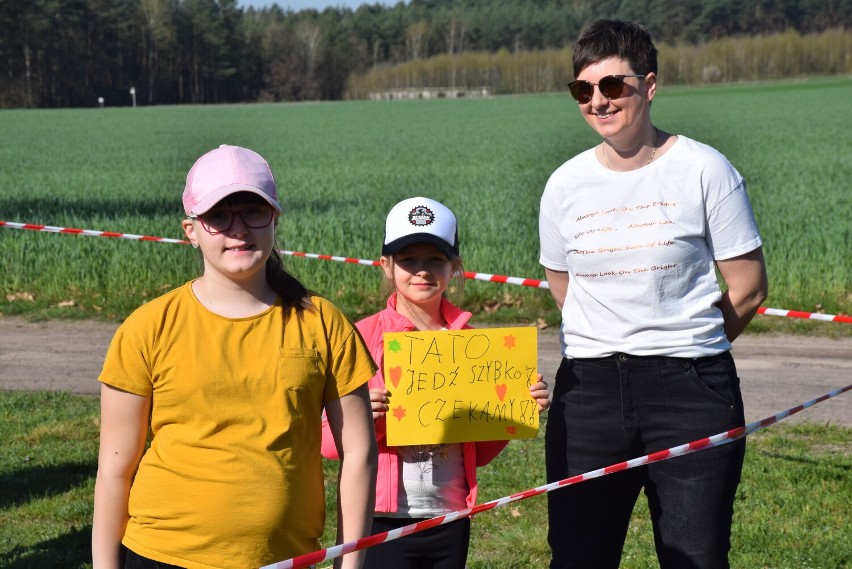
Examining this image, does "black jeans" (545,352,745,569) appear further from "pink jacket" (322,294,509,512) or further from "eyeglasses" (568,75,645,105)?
"eyeglasses" (568,75,645,105)

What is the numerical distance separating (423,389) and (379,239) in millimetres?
10073

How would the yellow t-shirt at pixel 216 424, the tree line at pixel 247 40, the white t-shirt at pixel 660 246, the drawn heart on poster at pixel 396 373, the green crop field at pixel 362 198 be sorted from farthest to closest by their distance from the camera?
the tree line at pixel 247 40
the green crop field at pixel 362 198
the drawn heart on poster at pixel 396 373
the white t-shirt at pixel 660 246
the yellow t-shirt at pixel 216 424

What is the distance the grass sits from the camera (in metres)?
5.04

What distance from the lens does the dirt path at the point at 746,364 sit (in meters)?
7.66

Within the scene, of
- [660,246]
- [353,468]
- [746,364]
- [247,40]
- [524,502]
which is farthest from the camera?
[247,40]

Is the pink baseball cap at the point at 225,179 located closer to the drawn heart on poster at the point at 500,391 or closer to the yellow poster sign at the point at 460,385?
the yellow poster sign at the point at 460,385

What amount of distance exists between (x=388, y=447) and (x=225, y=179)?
1.19 metres

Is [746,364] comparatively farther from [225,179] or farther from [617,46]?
[225,179]

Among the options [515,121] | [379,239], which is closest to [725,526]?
[379,239]

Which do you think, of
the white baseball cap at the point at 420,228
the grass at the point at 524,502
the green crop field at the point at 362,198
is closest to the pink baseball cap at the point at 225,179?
the green crop field at the point at 362,198

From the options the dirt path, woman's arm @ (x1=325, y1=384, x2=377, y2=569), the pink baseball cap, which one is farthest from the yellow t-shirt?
the dirt path

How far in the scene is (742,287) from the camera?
322 cm

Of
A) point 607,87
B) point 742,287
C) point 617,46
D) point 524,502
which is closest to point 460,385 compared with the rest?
point 742,287

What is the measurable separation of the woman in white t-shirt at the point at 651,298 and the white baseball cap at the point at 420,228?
368 mm
